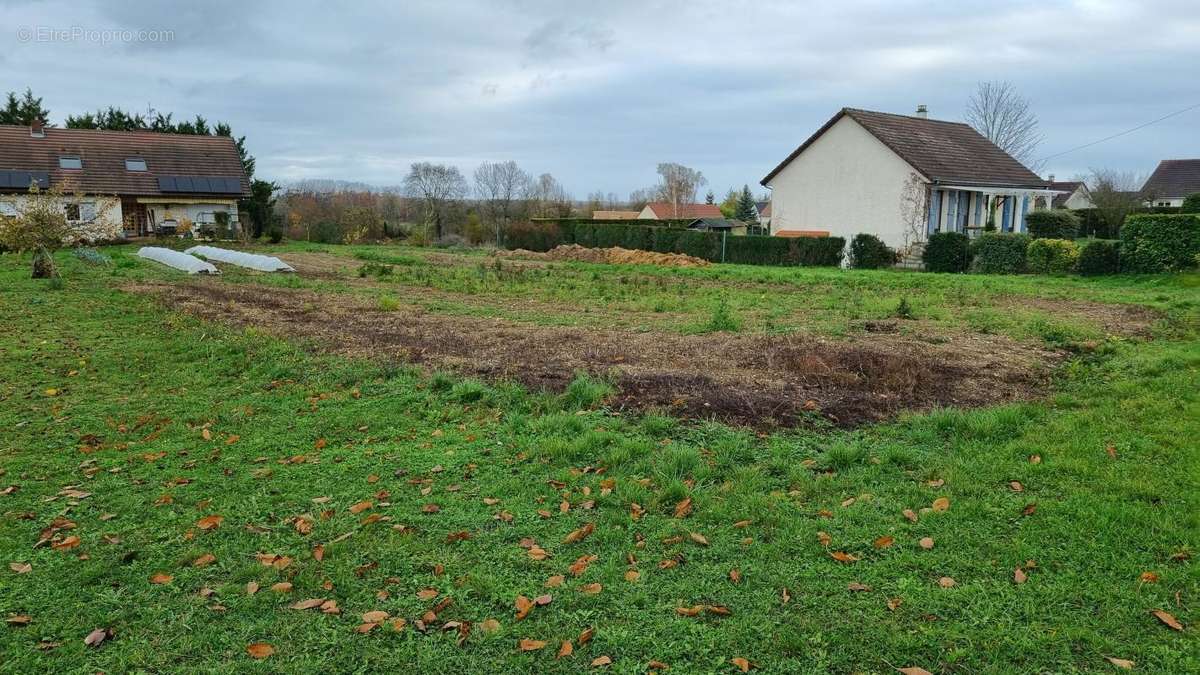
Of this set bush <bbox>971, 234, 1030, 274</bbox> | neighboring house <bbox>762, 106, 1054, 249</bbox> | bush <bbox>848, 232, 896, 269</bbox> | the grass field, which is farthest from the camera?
neighboring house <bbox>762, 106, 1054, 249</bbox>

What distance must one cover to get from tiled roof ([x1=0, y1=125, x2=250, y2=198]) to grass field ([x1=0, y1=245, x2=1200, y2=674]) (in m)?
32.0

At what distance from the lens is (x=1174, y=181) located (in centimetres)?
5394

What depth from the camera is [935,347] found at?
30.0 ft

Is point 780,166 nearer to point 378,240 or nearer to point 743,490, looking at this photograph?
point 378,240

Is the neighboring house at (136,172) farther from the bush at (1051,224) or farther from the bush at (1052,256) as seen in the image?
the bush at (1051,224)

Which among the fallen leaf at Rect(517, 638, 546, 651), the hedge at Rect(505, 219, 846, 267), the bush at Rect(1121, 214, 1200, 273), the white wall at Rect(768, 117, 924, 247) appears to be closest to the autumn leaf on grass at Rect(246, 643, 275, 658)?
the fallen leaf at Rect(517, 638, 546, 651)

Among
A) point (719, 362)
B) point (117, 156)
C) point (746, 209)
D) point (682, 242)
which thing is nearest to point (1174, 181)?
point (746, 209)

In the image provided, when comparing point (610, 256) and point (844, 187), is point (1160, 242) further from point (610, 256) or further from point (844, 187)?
point (610, 256)

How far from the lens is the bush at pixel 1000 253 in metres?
21.4

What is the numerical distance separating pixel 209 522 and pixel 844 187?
29214 millimetres

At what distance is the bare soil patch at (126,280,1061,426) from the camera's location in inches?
257

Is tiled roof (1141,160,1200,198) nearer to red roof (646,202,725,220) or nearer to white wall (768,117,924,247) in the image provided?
red roof (646,202,725,220)

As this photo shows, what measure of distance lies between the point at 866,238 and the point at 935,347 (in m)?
16.3

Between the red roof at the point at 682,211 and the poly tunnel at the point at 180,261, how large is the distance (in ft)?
157
